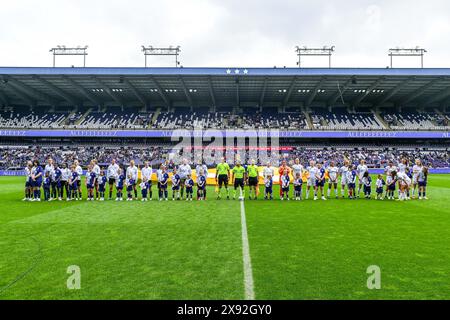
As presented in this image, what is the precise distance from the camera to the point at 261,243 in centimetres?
660

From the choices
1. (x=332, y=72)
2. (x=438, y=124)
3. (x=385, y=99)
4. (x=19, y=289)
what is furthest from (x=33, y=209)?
(x=438, y=124)

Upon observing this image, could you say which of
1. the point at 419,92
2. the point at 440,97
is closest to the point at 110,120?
the point at 419,92

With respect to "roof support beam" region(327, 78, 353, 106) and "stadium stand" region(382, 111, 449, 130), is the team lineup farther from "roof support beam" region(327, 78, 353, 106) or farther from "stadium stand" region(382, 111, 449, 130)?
"stadium stand" region(382, 111, 449, 130)

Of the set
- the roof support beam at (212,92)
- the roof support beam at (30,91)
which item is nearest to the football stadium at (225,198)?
the roof support beam at (30,91)

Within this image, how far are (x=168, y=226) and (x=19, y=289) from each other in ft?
14.1

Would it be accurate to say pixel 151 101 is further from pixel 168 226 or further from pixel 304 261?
pixel 304 261

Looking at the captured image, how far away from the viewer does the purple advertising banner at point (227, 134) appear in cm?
3872

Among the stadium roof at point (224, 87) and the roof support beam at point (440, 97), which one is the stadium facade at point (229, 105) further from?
the roof support beam at point (440, 97)

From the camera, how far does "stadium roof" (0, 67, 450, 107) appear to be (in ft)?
114

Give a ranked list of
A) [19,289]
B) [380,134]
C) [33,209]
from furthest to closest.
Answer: [380,134], [33,209], [19,289]

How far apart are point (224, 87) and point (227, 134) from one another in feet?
19.5

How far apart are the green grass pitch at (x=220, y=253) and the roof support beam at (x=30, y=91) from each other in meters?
34.5

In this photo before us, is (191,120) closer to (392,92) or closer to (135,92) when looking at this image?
(135,92)

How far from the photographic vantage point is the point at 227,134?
A: 3872 cm
